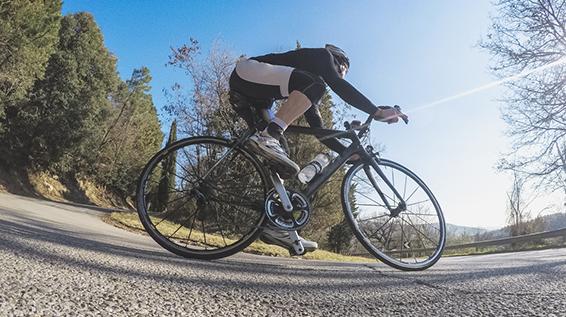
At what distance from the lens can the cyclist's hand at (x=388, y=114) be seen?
2.99m

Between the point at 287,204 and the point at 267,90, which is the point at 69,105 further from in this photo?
the point at 287,204

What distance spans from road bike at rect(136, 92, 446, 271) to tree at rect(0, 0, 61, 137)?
819 inches

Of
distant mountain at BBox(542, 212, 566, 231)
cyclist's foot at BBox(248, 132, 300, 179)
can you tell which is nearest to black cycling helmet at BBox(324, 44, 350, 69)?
cyclist's foot at BBox(248, 132, 300, 179)

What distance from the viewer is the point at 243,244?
2.73 meters

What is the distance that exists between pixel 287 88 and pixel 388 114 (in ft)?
2.69

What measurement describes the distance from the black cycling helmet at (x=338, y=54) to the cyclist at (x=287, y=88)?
63 millimetres

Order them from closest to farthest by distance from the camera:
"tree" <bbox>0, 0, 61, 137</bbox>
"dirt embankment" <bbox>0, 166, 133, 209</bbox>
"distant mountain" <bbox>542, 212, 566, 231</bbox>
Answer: "tree" <bbox>0, 0, 61, 137</bbox> < "distant mountain" <bbox>542, 212, 566, 231</bbox> < "dirt embankment" <bbox>0, 166, 133, 209</bbox>

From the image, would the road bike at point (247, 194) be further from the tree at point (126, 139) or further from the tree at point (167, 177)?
the tree at point (126, 139)

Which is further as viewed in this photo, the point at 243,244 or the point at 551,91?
the point at 551,91

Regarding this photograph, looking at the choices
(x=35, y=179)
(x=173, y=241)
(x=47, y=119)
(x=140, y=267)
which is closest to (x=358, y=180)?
(x=173, y=241)

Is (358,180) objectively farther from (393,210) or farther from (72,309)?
(72,309)

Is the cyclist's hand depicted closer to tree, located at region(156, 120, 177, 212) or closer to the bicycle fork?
the bicycle fork

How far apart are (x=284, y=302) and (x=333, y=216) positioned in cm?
1872

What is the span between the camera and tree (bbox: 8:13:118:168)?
2461cm
